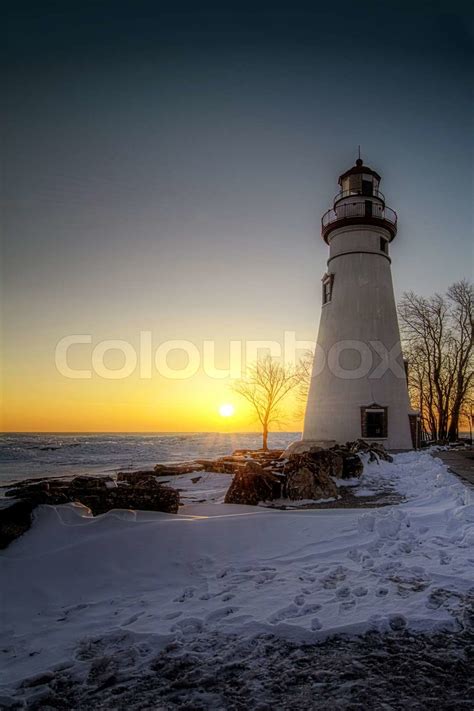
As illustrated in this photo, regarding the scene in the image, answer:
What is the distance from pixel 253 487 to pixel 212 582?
17.3 feet

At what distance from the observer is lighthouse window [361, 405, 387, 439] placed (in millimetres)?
18250

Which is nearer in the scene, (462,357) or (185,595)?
(185,595)

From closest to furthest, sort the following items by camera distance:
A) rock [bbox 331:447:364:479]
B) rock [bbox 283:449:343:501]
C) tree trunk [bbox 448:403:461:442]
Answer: rock [bbox 283:449:343:501], rock [bbox 331:447:364:479], tree trunk [bbox 448:403:461:442]

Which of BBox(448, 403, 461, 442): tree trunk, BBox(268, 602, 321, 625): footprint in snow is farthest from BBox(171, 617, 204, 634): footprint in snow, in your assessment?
BBox(448, 403, 461, 442): tree trunk

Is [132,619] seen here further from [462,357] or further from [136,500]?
[462,357]

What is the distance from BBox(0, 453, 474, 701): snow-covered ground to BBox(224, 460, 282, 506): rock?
2889 millimetres

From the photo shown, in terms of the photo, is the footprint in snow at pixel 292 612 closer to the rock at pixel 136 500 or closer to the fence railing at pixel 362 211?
the rock at pixel 136 500

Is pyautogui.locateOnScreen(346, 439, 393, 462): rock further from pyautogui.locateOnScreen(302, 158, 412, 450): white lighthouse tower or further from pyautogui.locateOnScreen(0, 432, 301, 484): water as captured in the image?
pyautogui.locateOnScreen(0, 432, 301, 484): water

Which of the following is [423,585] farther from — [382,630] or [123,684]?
[123,684]

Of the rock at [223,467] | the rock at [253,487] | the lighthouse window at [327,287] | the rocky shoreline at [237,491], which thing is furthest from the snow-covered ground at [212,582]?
the lighthouse window at [327,287]

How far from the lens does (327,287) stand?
2072 centimetres

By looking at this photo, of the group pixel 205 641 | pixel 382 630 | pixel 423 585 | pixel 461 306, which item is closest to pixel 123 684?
pixel 205 641

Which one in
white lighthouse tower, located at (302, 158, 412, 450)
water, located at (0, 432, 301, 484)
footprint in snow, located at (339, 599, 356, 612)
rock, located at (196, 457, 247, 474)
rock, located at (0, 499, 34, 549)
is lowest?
water, located at (0, 432, 301, 484)

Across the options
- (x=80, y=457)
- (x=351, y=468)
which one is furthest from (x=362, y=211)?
(x=80, y=457)
